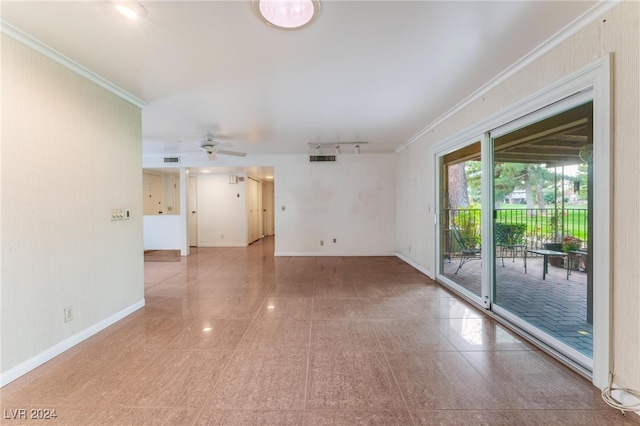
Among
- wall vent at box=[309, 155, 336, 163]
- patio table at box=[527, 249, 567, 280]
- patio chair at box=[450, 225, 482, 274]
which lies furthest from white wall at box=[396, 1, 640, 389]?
wall vent at box=[309, 155, 336, 163]

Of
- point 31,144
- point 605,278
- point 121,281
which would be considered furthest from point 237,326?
point 605,278

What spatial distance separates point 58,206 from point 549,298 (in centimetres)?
475

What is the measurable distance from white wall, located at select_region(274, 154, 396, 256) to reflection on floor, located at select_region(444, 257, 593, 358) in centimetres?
304

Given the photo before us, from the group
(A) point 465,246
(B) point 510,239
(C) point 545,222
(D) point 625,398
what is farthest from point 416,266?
(D) point 625,398

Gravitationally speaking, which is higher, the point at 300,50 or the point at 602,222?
the point at 300,50

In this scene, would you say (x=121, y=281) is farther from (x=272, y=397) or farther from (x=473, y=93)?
(x=473, y=93)

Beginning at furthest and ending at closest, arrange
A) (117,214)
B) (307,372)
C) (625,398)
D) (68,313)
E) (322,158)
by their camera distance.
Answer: (322,158)
(117,214)
(68,313)
(307,372)
(625,398)

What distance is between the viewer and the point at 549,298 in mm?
2816

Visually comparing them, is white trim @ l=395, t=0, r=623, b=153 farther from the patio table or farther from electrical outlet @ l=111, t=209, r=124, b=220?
electrical outlet @ l=111, t=209, r=124, b=220

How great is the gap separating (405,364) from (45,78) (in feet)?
11.7

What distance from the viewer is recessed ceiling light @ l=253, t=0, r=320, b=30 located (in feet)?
5.29

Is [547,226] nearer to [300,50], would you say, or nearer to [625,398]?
[625,398]

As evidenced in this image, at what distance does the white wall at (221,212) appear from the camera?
311 inches

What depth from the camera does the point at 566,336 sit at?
7.21 feet
